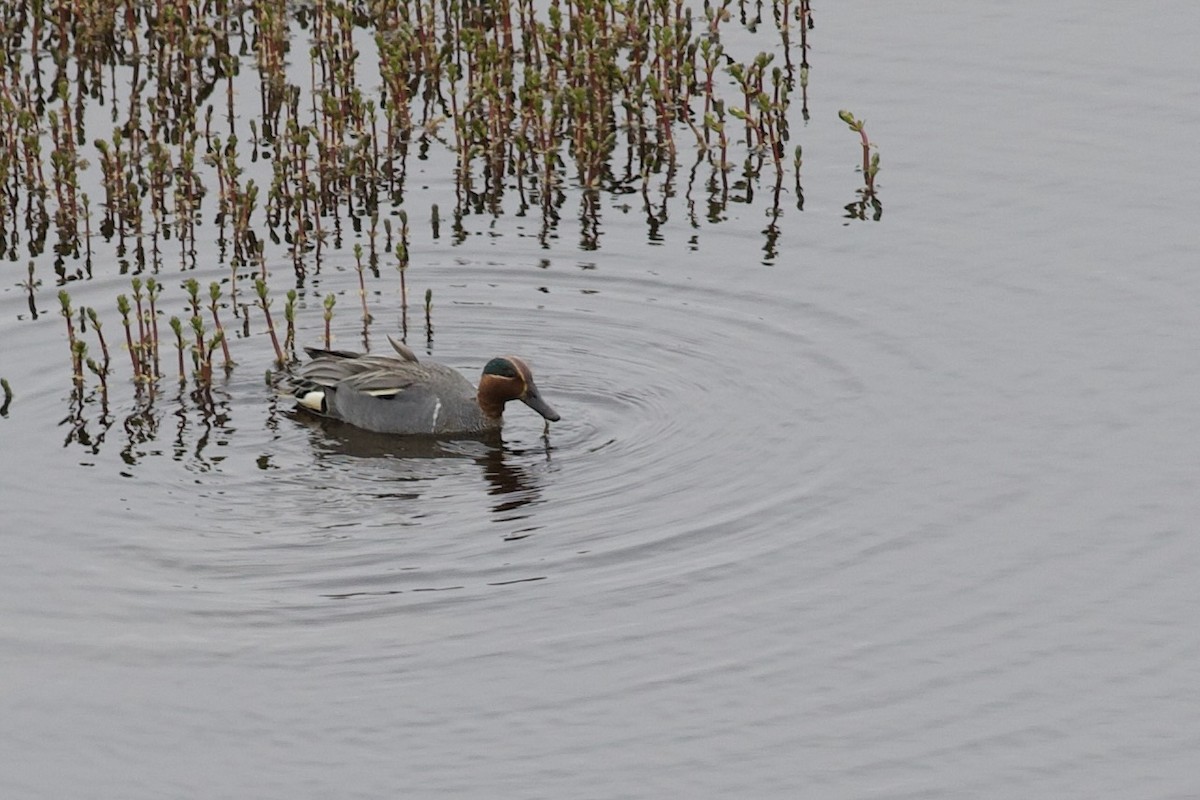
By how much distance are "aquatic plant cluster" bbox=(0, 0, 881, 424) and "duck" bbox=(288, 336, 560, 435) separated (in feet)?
1.81

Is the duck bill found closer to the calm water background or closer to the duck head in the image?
the duck head

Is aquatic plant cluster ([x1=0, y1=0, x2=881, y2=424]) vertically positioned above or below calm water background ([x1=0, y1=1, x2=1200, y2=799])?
above

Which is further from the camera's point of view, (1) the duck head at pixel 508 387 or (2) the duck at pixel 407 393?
(2) the duck at pixel 407 393

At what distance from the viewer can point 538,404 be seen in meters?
13.6

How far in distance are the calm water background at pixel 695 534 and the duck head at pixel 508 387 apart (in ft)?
0.79

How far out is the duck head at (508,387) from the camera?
536 inches

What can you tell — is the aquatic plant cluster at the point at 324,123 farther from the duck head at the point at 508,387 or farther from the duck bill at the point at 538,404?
the duck bill at the point at 538,404

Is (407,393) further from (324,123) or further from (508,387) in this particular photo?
(324,123)

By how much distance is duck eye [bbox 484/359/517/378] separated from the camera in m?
13.7

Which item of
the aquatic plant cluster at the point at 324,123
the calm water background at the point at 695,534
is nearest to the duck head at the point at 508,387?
the calm water background at the point at 695,534

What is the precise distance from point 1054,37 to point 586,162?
19.1ft

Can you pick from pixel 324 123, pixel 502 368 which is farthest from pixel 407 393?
pixel 324 123

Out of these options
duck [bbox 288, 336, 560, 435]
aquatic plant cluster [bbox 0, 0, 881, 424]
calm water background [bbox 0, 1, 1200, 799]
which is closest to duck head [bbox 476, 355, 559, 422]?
duck [bbox 288, 336, 560, 435]

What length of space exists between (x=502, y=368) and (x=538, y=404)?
13.9 inches
